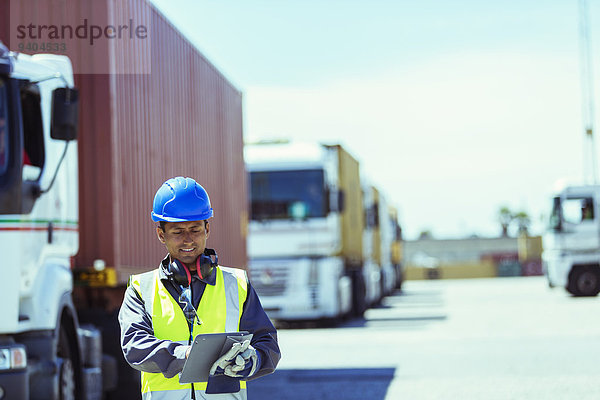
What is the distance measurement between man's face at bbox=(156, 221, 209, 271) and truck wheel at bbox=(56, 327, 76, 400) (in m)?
4.45

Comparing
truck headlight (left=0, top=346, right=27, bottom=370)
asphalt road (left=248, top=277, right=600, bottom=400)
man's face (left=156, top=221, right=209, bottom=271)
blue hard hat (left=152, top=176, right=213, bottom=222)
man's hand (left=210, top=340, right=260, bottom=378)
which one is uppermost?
blue hard hat (left=152, top=176, right=213, bottom=222)

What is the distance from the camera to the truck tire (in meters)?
27.7

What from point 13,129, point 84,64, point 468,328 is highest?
point 84,64

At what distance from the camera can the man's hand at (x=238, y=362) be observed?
10.9 feet

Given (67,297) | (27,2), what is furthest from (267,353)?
(27,2)

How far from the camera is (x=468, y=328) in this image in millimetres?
19203

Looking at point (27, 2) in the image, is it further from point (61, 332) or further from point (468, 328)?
point (468, 328)

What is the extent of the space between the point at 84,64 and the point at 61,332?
2.61 metres

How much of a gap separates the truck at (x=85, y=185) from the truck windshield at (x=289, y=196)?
632 centimetres

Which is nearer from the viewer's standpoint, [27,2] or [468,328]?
[27,2]

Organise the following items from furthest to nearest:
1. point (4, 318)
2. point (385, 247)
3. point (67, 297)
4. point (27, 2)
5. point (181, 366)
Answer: point (385, 247) → point (27, 2) → point (67, 297) → point (4, 318) → point (181, 366)

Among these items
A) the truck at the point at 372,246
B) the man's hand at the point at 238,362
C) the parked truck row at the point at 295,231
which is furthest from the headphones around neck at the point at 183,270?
the truck at the point at 372,246

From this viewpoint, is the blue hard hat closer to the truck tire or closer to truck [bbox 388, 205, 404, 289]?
the truck tire

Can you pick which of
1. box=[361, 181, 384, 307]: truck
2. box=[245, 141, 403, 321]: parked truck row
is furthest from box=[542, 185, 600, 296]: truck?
box=[245, 141, 403, 321]: parked truck row
